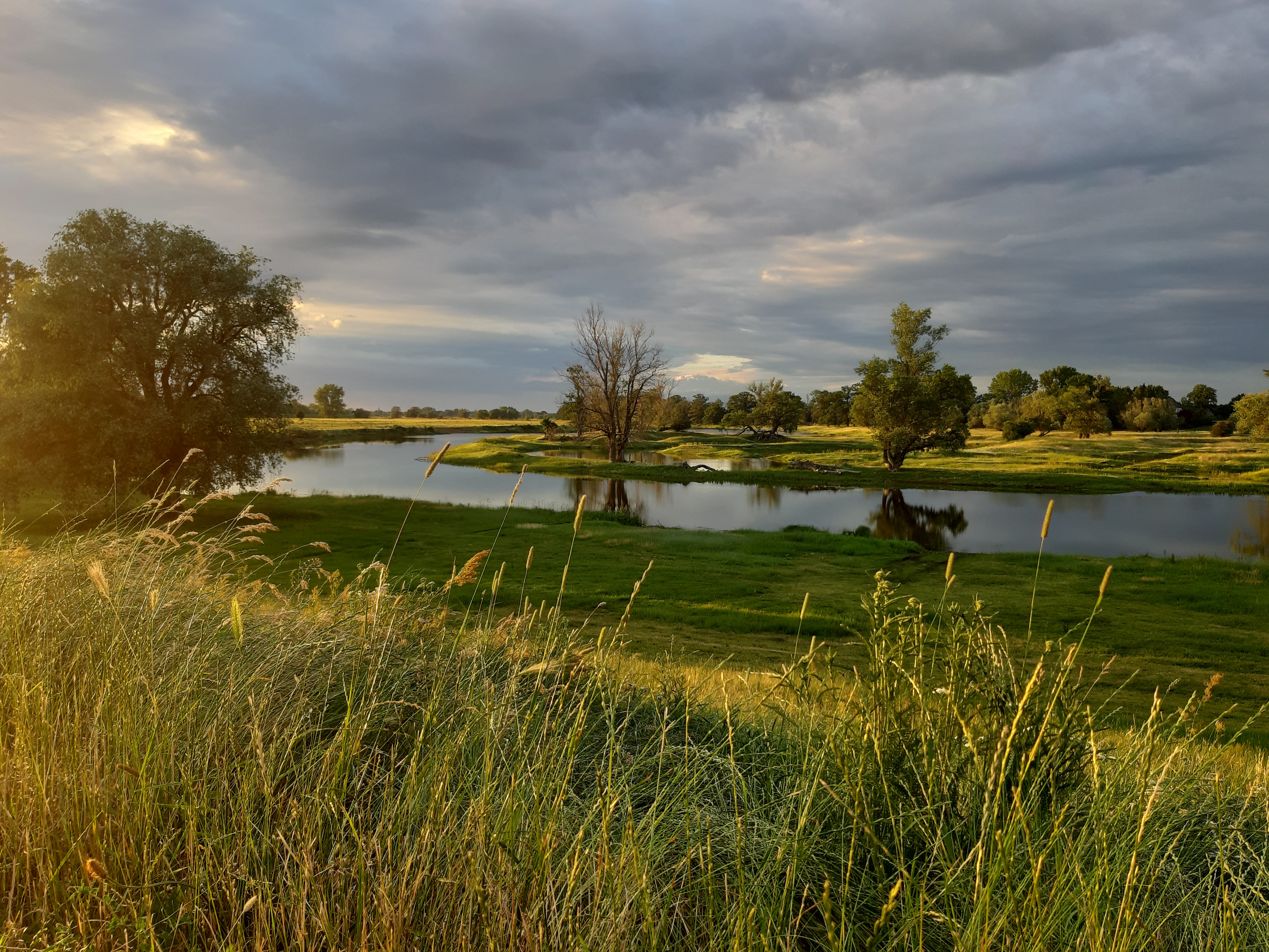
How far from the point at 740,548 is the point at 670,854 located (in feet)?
67.6

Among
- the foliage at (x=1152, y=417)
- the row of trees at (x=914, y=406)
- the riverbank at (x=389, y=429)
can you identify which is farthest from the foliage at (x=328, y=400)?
the foliage at (x=1152, y=417)

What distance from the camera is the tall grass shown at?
2229 mm

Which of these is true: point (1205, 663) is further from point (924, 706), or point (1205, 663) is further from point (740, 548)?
point (740, 548)

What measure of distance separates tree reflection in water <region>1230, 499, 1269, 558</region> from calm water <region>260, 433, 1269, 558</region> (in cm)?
8

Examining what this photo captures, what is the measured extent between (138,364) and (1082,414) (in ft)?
291

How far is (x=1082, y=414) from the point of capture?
7862 centimetres

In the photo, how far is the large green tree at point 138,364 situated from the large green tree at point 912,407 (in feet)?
126

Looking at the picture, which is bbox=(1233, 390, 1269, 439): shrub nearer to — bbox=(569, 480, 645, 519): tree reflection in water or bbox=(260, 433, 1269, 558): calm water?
bbox=(260, 433, 1269, 558): calm water

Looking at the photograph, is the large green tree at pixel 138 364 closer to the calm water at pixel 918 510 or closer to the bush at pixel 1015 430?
the calm water at pixel 918 510

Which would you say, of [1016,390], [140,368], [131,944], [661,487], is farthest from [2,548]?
[1016,390]

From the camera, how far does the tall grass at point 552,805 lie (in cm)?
223

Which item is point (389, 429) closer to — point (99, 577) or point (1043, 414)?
point (1043, 414)

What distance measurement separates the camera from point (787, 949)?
7.41 ft

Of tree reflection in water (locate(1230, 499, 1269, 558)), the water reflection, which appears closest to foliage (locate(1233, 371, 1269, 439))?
tree reflection in water (locate(1230, 499, 1269, 558))
